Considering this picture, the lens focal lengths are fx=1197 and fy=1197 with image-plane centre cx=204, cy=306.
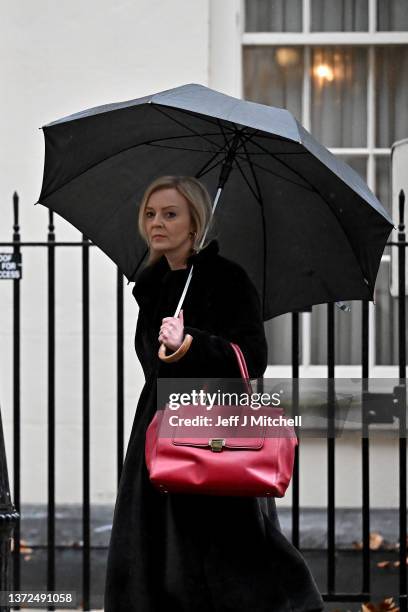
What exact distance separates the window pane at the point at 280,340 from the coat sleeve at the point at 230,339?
3.26m

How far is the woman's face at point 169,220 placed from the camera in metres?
4.16

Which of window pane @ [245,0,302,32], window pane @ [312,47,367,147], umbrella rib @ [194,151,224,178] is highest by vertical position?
window pane @ [245,0,302,32]

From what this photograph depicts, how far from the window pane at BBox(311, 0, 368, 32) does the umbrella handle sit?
13.1 ft

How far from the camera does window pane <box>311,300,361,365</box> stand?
24.3ft

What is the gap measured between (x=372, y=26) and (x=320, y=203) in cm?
335

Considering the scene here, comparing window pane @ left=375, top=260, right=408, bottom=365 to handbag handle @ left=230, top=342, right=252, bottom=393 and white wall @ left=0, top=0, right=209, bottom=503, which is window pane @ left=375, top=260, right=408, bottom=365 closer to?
white wall @ left=0, top=0, right=209, bottom=503

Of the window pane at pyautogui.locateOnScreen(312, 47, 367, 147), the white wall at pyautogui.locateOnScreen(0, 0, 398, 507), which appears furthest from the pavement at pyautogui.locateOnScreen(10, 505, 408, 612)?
the window pane at pyautogui.locateOnScreen(312, 47, 367, 147)

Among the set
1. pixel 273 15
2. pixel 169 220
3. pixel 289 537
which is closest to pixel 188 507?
pixel 169 220

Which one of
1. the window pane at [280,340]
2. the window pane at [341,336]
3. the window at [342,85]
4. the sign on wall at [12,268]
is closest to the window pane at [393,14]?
the window at [342,85]

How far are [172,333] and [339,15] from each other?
4.05m

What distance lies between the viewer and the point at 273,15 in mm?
7332

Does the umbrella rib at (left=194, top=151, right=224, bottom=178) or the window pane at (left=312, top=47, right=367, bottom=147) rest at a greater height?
the window pane at (left=312, top=47, right=367, bottom=147)

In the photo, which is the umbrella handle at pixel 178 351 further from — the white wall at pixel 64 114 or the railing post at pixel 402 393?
the white wall at pixel 64 114

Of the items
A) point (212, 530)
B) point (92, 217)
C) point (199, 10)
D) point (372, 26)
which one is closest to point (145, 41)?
point (199, 10)
